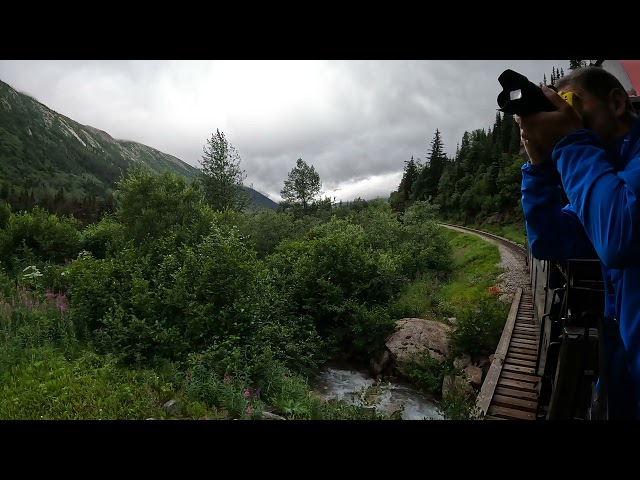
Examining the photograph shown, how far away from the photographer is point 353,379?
8.77 meters

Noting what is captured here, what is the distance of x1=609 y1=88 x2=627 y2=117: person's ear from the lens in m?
0.84

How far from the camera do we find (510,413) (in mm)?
4809

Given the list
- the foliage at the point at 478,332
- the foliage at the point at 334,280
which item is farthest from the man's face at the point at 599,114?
the foliage at the point at 334,280

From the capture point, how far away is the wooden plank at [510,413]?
471 cm

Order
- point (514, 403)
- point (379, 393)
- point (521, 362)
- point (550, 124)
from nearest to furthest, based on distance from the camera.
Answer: point (550, 124) < point (514, 403) < point (521, 362) < point (379, 393)

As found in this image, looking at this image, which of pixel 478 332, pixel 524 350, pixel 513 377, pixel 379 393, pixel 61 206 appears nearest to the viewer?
pixel 513 377

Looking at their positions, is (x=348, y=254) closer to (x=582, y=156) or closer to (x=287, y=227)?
(x=287, y=227)

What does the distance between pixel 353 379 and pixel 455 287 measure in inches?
202

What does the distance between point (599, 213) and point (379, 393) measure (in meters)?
7.79

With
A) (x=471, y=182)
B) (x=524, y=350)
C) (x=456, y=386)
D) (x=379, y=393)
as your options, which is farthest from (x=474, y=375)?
(x=471, y=182)

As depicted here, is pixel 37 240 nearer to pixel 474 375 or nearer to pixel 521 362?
pixel 474 375

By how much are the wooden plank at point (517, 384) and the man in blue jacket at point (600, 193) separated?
5.45 metres

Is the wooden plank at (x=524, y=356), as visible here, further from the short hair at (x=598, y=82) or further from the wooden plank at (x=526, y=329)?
the short hair at (x=598, y=82)
